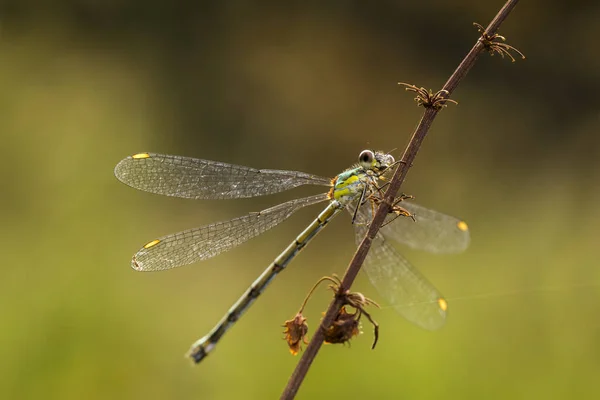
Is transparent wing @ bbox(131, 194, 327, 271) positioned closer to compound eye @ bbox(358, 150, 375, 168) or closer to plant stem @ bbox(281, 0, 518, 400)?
compound eye @ bbox(358, 150, 375, 168)

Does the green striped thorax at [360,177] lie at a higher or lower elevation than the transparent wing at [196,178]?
higher

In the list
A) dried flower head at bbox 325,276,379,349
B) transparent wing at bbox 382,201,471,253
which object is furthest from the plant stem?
transparent wing at bbox 382,201,471,253

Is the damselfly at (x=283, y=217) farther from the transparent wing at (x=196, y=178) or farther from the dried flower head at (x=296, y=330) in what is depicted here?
the dried flower head at (x=296, y=330)

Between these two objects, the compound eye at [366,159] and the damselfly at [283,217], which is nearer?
the damselfly at [283,217]

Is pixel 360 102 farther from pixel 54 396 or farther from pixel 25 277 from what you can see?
pixel 54 396

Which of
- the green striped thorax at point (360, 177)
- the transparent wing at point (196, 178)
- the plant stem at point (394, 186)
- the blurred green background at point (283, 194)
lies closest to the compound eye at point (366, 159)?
the green striped thorax at point (360, 177)

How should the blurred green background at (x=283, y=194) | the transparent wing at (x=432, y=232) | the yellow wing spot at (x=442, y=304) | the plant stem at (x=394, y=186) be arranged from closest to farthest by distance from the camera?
1. the plant stem at (x=394, y=186)
2. the yellow wing spot at (x=442, y=304)
3. the transparent wing at (x=432, y=232)
4. the blurred green background at (x=283, y=194)

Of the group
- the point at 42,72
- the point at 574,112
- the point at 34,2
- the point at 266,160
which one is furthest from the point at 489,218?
the point at 34,2
